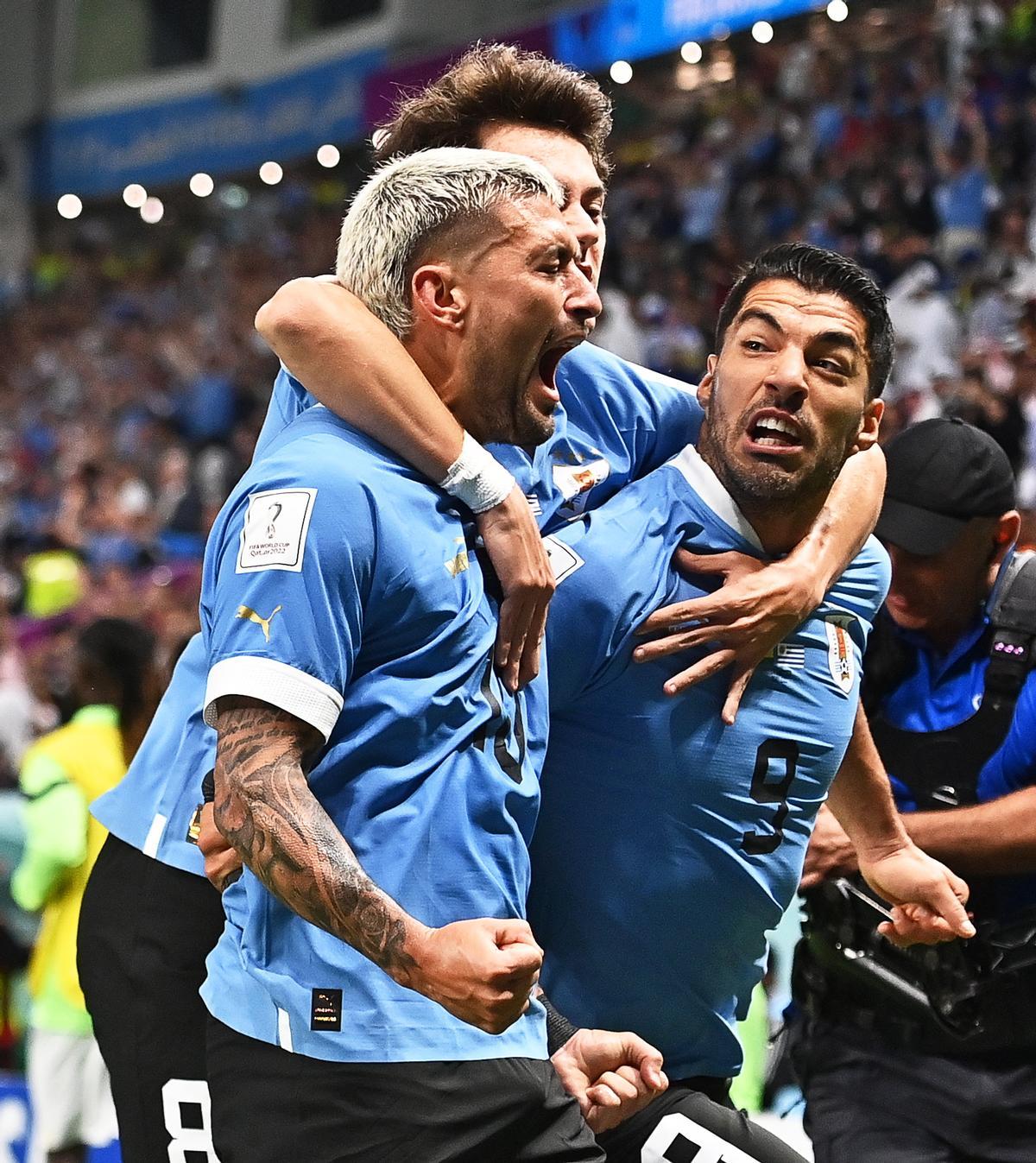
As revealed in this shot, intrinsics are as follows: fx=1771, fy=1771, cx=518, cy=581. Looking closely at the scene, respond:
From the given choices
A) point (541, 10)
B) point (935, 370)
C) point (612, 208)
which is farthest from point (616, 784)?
point (541, 10)

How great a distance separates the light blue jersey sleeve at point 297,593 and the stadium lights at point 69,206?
2433cm

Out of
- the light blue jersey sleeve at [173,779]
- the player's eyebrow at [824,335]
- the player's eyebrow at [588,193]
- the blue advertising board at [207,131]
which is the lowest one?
the light blue jersey sleeve at [173,779]

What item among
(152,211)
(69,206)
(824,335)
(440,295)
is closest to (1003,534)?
(824,335)

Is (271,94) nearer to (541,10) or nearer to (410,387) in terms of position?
(541,10)

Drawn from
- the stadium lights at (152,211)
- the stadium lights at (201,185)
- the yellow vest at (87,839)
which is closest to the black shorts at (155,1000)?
the yellow vest at (87,839)

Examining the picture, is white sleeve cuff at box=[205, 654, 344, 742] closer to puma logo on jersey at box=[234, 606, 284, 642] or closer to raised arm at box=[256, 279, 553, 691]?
puma logo on jersey at box=[234, 606, 284, 642]

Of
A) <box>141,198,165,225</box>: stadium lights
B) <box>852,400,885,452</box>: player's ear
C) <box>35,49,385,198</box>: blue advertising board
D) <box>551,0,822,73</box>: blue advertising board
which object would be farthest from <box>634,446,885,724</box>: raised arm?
<box>141,198,165,225</box>: stadium lights

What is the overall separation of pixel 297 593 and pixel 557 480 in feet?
3.23

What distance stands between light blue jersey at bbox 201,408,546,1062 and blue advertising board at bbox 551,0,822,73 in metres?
13.1

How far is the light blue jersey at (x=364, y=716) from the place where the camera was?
6.51 feet

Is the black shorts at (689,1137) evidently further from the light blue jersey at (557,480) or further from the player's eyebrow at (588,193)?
the player's eyebrow at (588,193)

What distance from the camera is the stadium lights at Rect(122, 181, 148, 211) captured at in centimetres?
2433

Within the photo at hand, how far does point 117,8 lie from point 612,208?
1180cm

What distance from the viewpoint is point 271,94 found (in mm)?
22125
